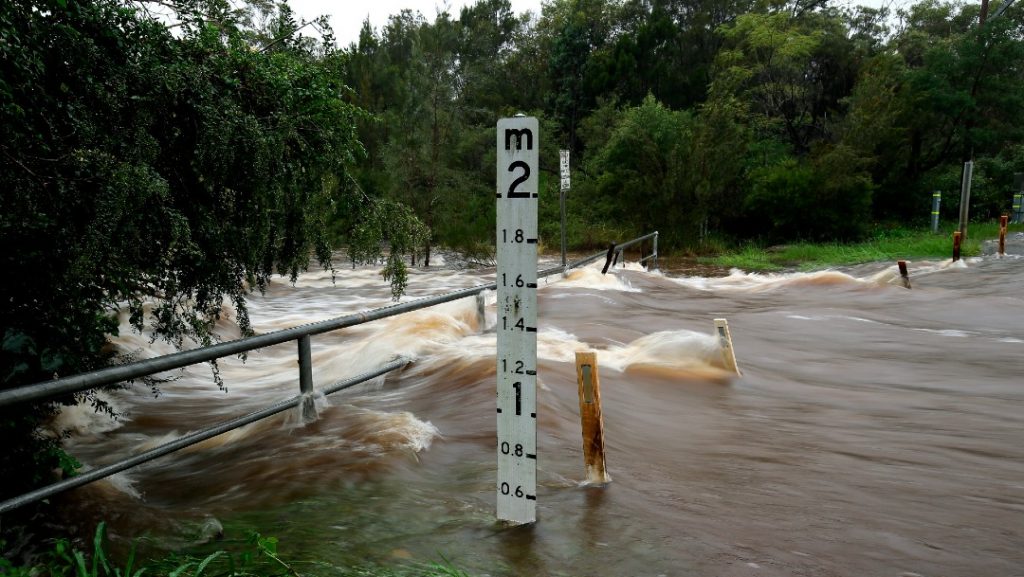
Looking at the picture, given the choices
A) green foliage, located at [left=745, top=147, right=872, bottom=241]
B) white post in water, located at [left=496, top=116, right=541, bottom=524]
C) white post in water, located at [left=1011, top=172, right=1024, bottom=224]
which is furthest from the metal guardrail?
white post in water, located at [left=1011, top=172, right=1024, bottom=224]

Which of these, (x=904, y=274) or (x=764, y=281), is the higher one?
(x=904, y=274)

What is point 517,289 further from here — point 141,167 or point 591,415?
point 141,167

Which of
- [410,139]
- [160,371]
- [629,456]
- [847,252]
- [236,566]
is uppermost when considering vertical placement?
[410,139]

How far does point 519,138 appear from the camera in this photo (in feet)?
11.6

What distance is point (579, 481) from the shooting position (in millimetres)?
4617

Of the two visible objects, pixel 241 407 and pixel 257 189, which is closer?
pixel 257 189

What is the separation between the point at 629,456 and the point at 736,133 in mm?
26910

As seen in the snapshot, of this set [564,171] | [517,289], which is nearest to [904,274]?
[564,171]

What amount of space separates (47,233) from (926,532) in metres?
5.10

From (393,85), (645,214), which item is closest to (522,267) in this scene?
(645,214)

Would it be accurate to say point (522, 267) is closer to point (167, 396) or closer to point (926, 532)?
point (926, 532)

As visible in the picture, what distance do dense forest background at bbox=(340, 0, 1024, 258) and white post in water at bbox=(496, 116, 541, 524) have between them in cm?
2469

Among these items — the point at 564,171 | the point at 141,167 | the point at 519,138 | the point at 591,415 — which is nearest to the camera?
the point at 519,138

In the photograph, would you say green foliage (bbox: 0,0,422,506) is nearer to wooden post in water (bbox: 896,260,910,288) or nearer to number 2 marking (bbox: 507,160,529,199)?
number 2 marking (bbox: 507,160,529,199)
